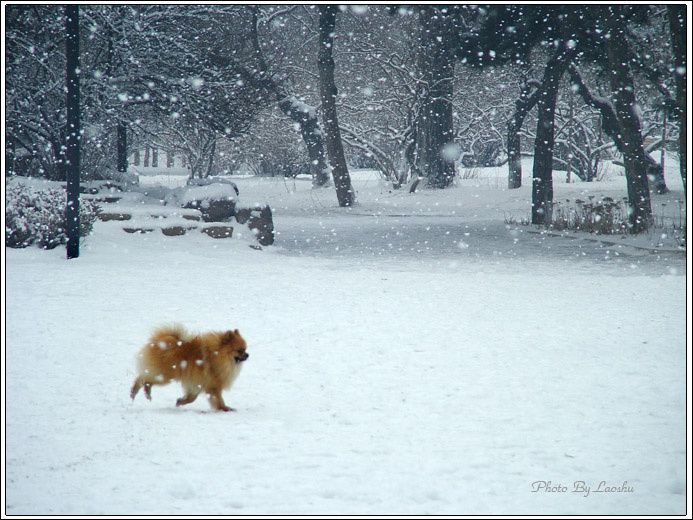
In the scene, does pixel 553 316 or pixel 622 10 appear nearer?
pixel 553 316

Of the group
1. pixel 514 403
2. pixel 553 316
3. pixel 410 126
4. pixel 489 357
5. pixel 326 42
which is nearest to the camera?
pixel 514 403

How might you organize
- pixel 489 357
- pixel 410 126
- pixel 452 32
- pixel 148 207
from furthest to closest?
pixel 410 126, pixel 452 32, pixel 148 207, pixel 489 357

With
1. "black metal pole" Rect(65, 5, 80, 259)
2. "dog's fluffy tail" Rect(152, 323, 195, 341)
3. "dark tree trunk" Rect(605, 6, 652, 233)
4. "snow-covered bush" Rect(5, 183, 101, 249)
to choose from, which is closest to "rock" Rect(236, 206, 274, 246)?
"snow-covered bush" Rect(5, 183, 101, 249)

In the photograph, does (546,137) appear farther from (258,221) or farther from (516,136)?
(516,136)

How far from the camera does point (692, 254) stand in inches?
213

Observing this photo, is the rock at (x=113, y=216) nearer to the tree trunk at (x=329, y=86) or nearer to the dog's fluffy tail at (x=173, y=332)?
the dog's fluffy tail at (x=173, y=332)

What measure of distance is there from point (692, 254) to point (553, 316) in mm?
2875

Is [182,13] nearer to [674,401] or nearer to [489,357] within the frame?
[489,357]

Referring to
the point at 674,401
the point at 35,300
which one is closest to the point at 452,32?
the point at 35,300

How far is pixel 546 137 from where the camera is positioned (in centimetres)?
Answer: 1834

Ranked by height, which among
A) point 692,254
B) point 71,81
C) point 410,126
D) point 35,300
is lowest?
point 35,300

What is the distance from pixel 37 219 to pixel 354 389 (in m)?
8.66

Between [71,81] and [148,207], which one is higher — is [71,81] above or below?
above

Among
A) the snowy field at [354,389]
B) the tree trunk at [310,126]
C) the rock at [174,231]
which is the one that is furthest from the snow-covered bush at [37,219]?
the tree trunk at [310,126]
